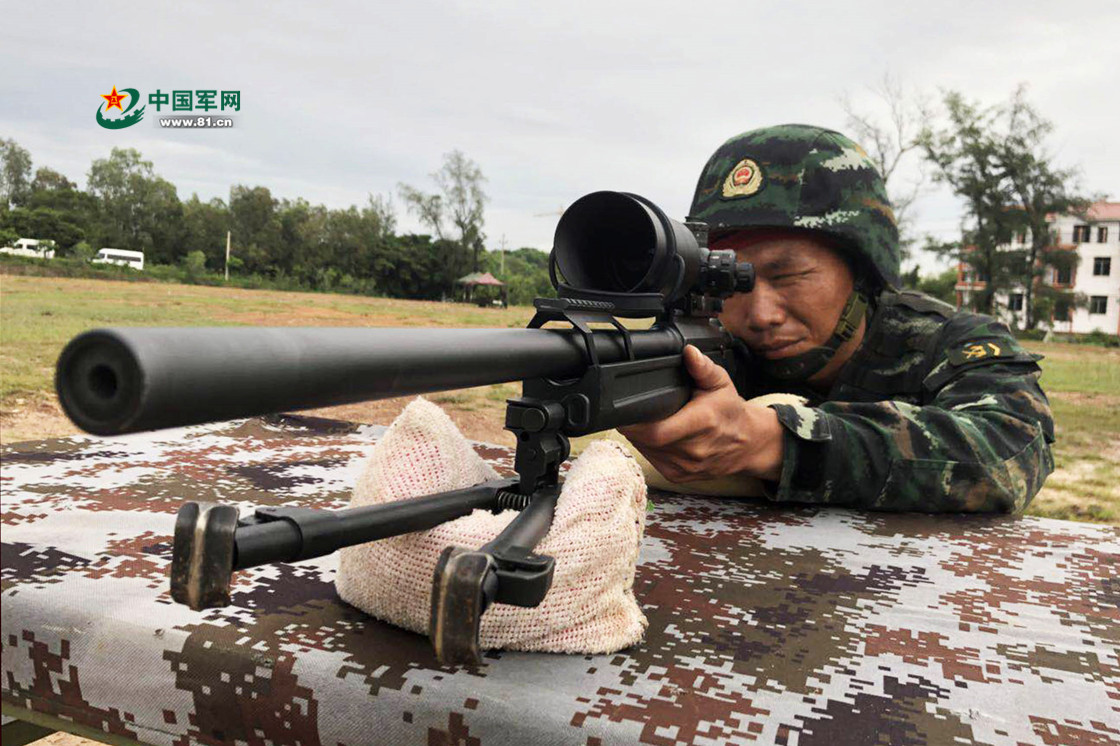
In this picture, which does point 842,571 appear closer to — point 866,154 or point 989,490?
point 989,490

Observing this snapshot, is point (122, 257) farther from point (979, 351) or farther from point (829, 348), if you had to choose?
point (979, 351)

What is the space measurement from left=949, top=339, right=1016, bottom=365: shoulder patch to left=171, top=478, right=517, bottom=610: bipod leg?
1.73 meters

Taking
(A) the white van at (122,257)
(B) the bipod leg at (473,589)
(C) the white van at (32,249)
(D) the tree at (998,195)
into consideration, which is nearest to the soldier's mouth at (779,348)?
(B) the bipod leg at (473,589)

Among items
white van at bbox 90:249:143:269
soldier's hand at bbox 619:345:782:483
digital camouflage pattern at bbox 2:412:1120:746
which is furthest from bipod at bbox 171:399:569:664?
white van at bbox 90:249:143:269

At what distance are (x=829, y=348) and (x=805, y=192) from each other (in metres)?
0.50

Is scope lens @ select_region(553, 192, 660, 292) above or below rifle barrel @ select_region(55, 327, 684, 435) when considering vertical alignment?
above

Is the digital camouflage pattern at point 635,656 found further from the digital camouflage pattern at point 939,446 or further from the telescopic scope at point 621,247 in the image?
the telescopic scope at point 621,247

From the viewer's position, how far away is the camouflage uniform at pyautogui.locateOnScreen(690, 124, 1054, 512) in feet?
6.40

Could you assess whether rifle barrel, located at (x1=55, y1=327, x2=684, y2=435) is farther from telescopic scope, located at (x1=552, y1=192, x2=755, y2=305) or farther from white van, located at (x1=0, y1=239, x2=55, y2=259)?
white van, located at (x1=0, y1=239, x2=55, y2=259)

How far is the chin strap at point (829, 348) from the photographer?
8.30ft

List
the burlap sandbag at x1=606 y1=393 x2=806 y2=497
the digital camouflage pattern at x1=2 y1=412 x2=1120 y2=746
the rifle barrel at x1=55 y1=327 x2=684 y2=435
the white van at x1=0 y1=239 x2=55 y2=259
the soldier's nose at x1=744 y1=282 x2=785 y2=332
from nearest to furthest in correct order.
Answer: the rifle barrel at x1=55 y1=327 x2=684 y2=435
the digital camouflage pattern at x1=2 y1=412 x2=1120 y2=746
the burlap sandbag at x1=606 y1=393 x2=806 y2=497
the soldier's nose at x1=744 y1=282 x2=785 y2=332
the white van at x1=0 y1=239 x2=55 y2=259

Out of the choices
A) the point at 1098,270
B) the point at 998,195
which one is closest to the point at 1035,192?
the point at 998,195

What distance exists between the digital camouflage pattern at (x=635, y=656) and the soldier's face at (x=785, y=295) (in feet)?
3.03

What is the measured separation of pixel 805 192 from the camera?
2.45 metres
